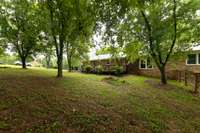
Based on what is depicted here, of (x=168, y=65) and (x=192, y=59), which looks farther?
(x=168, y=65)

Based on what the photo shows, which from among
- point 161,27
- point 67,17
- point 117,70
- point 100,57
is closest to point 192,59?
point 161,27

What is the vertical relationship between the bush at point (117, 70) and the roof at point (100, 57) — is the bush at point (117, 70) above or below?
below

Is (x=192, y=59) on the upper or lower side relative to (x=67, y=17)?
lower

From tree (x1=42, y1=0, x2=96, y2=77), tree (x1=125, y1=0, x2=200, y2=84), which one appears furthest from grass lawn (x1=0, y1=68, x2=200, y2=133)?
tree (x1=125, y1=0, x2=200, y2=84)

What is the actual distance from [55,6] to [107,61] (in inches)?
822

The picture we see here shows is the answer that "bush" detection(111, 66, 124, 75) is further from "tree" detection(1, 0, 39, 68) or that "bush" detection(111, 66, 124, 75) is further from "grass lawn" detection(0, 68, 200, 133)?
"grass lawn" detection(0, 68, 200, 133)

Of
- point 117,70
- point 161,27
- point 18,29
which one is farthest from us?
point 117,70

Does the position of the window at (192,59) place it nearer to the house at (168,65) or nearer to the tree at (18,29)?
the house at (168,65)

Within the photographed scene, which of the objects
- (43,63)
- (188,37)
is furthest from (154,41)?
(43,63)

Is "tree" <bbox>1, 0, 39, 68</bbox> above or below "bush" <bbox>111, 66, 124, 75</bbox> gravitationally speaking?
above

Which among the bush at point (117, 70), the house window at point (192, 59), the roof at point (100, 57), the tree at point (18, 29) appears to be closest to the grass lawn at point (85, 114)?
the house window at point (192, 59)

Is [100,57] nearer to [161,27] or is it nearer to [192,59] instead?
[192,59]

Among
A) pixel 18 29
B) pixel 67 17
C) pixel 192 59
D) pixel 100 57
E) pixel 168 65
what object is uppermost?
pixel 18 29

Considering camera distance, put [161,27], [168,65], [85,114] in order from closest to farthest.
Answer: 1. [85,114]
2. [161,27]
3. [168,65]
